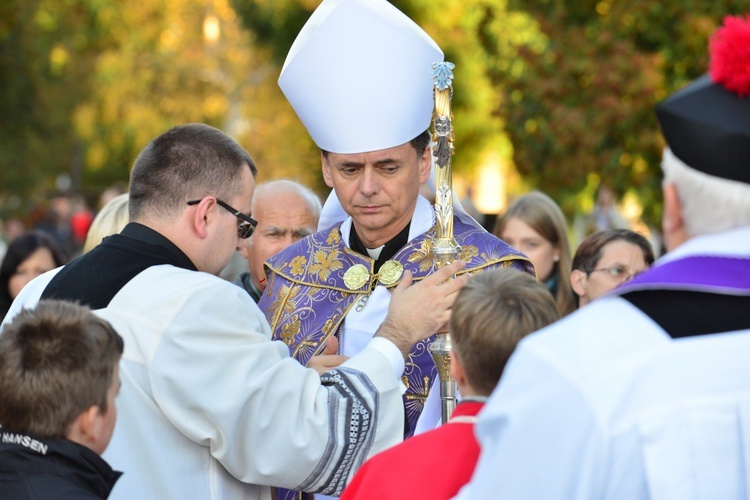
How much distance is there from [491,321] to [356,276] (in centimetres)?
180

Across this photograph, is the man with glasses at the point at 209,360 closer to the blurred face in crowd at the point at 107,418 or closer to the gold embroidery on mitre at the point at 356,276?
the blurred face in crowd at the point at 107,418

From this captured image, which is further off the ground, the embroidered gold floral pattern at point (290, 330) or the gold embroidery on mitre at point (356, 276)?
the gold embroidery on mitre at point (356, 276)

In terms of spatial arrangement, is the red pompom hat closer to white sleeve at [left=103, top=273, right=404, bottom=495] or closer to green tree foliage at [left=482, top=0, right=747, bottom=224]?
white sleeve at [left=103, top=273, right=404, bottom=495]

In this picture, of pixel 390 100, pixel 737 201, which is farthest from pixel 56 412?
pixel 390 100

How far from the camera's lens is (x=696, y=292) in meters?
2.23

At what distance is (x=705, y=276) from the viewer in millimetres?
2227

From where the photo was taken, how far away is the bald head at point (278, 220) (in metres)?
5.63

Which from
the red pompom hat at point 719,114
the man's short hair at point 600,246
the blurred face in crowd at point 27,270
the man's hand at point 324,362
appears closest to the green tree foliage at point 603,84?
the man's short hair at point 600,246

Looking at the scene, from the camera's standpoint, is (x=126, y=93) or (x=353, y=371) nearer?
(x=353, y=371)

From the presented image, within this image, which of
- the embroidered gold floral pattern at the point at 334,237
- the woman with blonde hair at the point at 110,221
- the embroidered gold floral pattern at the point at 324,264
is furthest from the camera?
the woman with blonde hair at the point at 110,221

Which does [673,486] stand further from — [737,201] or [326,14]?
[326,14]

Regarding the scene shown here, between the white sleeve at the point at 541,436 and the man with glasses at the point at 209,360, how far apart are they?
117cm

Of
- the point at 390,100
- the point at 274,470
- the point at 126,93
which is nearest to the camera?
the point at 274,470

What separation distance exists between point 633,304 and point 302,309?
7.42ft
